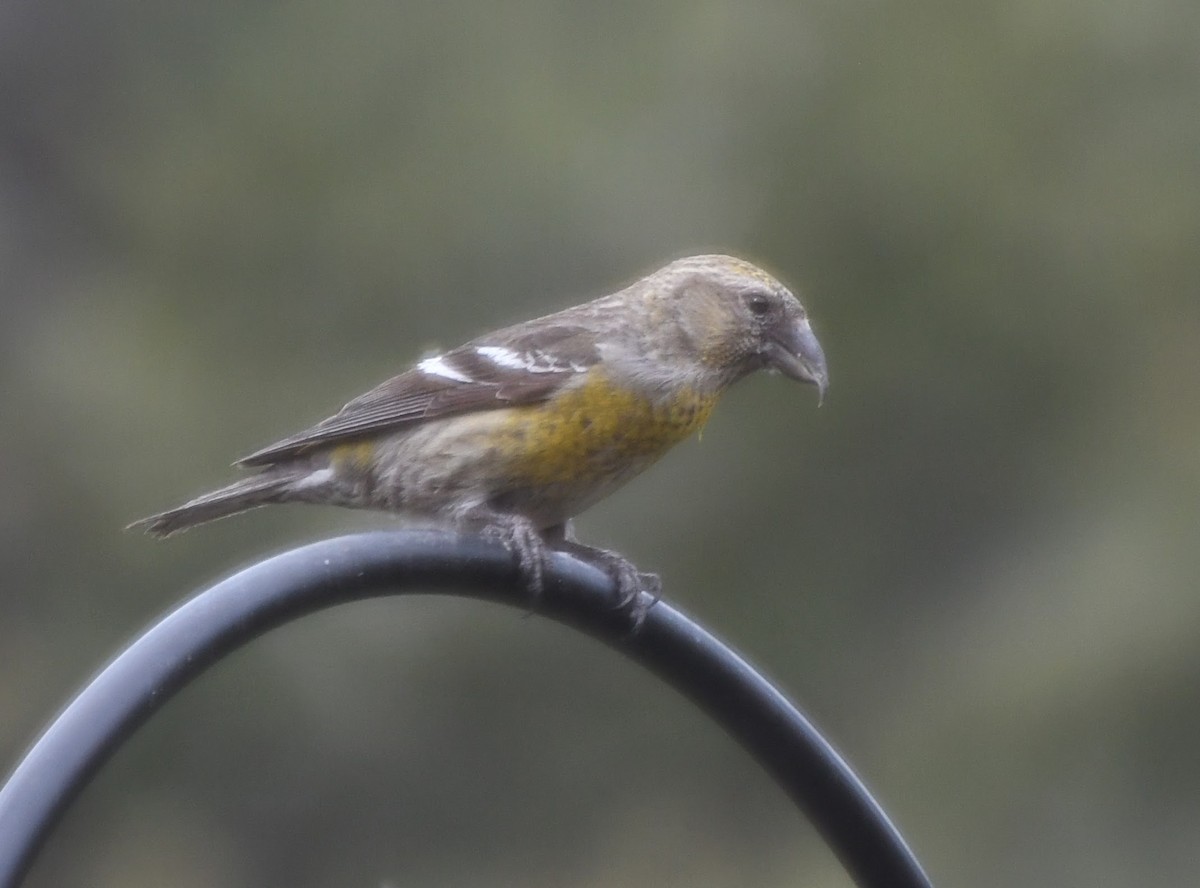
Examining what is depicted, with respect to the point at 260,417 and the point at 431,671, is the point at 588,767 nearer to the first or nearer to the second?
the point at 431,671

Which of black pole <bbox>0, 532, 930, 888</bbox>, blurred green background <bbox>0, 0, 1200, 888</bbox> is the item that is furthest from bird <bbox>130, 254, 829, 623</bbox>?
blurred green background <bbox>0, 0, 1200, 888</bbox>

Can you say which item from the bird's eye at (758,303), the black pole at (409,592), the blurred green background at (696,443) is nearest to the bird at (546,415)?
the bird's eye at (758,303)

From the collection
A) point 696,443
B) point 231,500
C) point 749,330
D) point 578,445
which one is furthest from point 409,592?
point 696,443

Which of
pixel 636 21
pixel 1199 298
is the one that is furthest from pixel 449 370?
pixel 636 21

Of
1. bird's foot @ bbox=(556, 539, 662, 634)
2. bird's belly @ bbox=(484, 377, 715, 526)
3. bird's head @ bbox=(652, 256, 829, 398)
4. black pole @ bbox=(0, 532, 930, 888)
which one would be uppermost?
bird's head @ bbox=(652, 256, 829, 398)

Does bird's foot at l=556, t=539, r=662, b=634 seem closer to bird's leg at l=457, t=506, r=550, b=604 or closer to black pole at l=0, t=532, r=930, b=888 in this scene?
black pole at l=0, t=532, r=930, b=888

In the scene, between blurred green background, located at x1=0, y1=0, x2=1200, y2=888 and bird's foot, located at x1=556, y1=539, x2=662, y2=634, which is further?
blurred green background, located at x1=0, y1=0, x2=1200, y2=888

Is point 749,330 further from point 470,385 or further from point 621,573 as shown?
point 621,573
